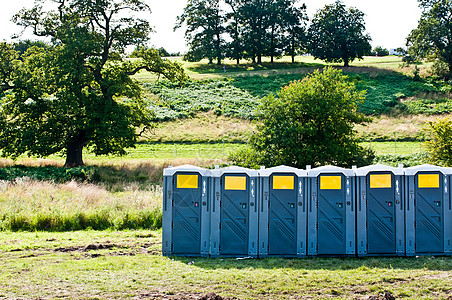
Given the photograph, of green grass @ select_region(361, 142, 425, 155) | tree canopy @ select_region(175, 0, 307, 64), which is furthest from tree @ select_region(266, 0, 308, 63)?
green grass @ select_region(361, 142, 425, 155)

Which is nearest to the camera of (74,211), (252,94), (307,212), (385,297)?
(385,297)

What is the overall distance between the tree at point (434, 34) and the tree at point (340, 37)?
30.7ft

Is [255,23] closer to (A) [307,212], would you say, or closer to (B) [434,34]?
(B) [434,34]

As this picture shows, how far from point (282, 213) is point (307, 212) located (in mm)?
534

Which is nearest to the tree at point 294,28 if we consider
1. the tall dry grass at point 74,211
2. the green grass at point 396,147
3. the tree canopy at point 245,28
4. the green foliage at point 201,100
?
the tree canopy at point 245,28

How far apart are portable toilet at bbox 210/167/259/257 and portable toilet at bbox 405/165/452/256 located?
11.0 feet

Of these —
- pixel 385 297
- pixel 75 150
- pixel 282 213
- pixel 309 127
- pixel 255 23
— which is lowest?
pixel 385 297

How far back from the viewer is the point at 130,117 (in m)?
30.0

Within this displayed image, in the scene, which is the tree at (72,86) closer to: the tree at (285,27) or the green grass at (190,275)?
the green grass at (190,275)

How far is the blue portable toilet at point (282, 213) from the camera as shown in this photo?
9.76 meters

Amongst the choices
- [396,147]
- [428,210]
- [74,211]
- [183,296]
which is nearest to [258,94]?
[396,147]

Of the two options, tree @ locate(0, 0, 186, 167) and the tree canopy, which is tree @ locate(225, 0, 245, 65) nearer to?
the tree canopy

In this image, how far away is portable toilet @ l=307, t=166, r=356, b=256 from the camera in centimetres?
977

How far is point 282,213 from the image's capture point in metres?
9.81
